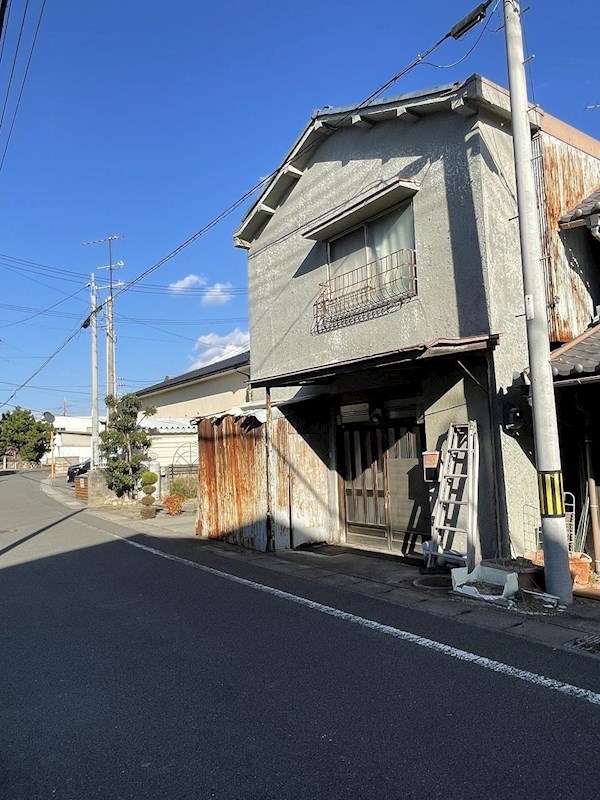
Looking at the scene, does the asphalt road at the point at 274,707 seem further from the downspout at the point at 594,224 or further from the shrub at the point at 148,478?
the shrub at the point at 148,478

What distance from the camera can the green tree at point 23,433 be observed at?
67.3 metres

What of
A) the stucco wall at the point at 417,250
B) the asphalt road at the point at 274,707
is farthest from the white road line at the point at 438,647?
the stucco wall at the point at 417,250

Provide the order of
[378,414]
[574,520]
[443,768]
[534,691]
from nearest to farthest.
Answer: [443,768]
[534,691]
[574,520]
[378,414]

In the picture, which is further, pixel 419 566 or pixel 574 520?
pixel 419 566

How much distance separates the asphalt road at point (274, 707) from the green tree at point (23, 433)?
6646 centimetres

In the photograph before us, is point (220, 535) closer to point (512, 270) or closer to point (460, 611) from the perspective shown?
point (460, 611)

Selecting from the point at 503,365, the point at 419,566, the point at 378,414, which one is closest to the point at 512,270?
the point at 503,365

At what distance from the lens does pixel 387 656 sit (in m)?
5.18

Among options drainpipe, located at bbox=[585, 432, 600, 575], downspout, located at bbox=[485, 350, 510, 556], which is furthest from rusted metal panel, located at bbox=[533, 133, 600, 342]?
drainpipe, located at bbox=[585, 432, 600, 575]

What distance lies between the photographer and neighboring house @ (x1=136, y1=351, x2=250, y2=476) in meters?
23.7

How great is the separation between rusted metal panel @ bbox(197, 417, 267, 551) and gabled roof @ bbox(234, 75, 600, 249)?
4.74m

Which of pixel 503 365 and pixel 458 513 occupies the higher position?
pixel 503 365

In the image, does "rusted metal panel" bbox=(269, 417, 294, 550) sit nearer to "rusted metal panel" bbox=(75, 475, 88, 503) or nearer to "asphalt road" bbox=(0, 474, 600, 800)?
"asphalt road" bbox=(0, 474, 600, 800)

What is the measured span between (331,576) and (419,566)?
1.39m
